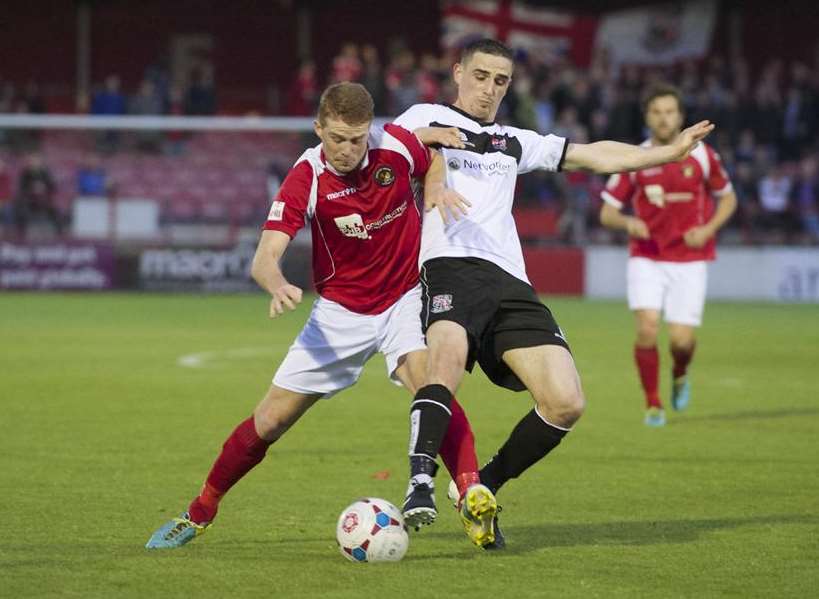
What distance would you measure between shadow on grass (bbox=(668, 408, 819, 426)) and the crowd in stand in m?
13.5

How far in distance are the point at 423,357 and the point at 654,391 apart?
525cm

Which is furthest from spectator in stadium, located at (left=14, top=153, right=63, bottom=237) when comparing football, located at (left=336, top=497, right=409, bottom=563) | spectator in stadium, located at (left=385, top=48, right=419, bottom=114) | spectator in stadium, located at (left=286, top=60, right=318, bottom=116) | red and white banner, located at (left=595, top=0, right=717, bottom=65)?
football, located at (left=336, top=497, right=409, bottom=563)

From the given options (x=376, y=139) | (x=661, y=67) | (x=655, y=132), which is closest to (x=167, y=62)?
(x=661, y=67)

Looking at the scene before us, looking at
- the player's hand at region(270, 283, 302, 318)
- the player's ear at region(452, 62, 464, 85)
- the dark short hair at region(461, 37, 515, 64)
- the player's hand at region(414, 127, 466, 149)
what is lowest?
the player's hand at region(270, 283, 302, 318)

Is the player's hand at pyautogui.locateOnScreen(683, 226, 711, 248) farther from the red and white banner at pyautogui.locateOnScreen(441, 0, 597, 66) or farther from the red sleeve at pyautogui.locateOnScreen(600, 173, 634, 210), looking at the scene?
the red and white banner at pyautogui.locateOnScreen(441, 0, 597, 66)

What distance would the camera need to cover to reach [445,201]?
671 centimetres

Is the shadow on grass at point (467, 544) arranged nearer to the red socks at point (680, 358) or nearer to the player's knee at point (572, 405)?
the player's knee at point (572, 405)

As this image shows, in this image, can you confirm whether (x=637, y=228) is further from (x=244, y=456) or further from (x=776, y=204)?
(x=776, y=204)

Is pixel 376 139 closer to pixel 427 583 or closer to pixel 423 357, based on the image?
pixel 423 357

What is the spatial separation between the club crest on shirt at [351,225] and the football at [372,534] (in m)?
1.16

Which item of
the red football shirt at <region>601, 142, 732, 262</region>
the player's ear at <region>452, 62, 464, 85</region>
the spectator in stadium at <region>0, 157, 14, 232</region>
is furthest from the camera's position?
the spectator in stadium at <region>0, 157, 14, 232</region>

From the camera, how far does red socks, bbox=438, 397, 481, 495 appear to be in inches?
266

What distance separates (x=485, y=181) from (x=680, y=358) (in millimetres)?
5193

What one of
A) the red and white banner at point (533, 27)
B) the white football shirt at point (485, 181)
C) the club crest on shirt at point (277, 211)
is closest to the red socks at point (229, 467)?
the club crest on shirt at point (277, 211)
